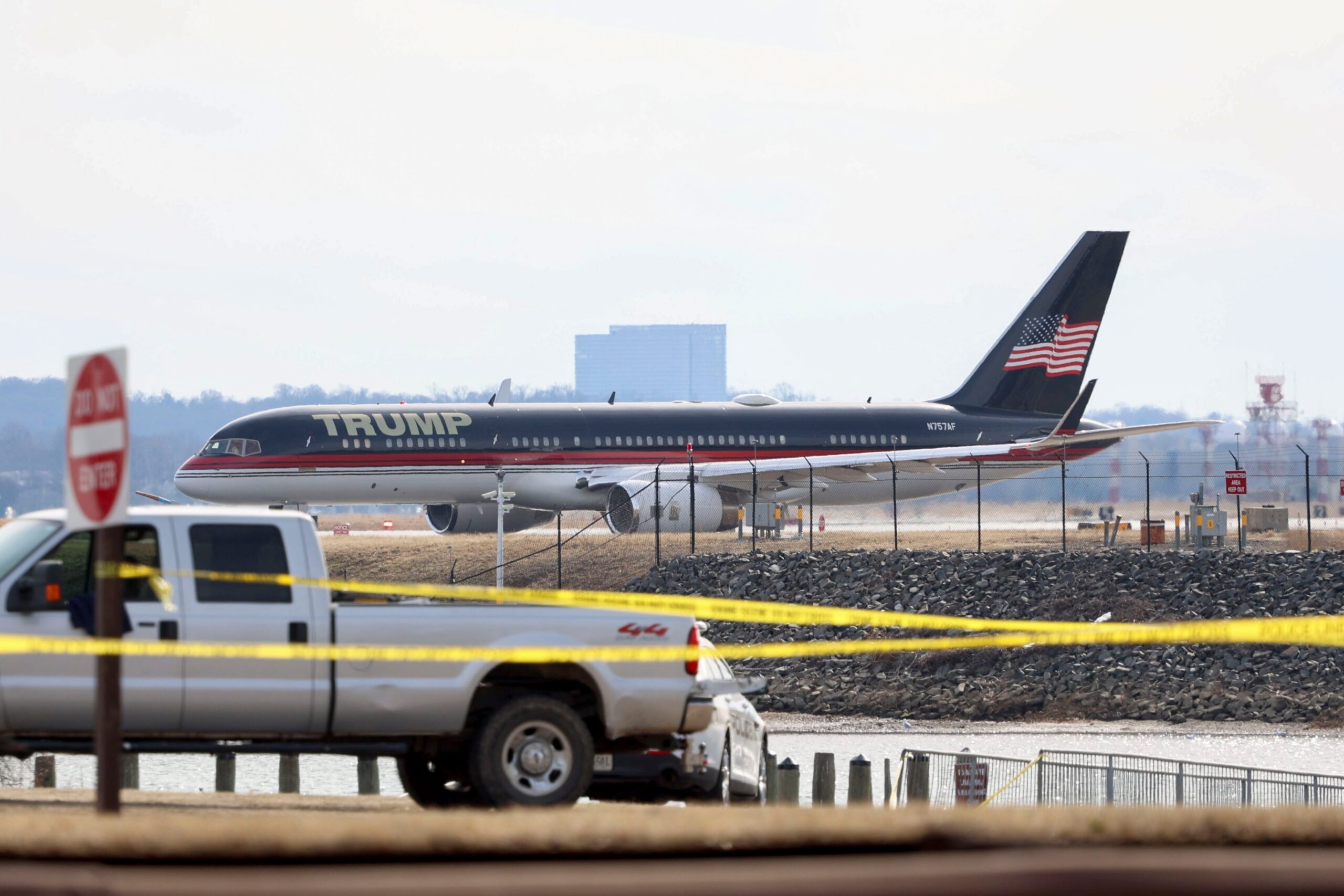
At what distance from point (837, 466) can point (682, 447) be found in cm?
460

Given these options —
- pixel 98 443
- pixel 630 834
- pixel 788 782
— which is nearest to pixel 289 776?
pixel 788 782

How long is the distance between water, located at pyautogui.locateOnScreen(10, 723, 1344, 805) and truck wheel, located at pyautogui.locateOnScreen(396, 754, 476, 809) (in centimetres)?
1109

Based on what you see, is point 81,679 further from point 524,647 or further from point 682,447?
point 682,447

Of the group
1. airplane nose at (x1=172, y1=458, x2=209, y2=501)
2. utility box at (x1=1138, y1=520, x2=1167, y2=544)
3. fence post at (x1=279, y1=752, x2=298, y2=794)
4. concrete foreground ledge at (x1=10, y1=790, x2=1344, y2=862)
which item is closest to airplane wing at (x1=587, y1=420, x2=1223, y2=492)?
utility box at (x1=1138, y1=520, x2=1167, y2=544)

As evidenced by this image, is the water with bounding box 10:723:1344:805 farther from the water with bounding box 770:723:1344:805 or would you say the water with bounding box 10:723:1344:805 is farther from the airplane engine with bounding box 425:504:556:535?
the airplane engine with bounding box 425:504:556:535

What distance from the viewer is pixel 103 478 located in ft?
21.3

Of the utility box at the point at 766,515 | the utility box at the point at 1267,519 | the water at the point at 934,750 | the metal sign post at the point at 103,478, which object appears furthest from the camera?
the utility box at the point at 1267,519

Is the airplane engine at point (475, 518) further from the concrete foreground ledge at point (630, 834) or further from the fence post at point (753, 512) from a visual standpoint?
the concrete foreground ledge at point (630, 834)

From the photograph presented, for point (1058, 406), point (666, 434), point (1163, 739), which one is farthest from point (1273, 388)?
point (1163, 739)

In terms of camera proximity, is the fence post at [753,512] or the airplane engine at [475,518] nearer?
the fence post at [753,512]

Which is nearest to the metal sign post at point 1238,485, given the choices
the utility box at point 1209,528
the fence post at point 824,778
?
the utility box at point 1209,528

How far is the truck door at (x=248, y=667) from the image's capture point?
400 inches

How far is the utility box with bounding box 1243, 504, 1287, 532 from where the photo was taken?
171ft

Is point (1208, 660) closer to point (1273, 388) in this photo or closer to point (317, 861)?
point (317, 861)
